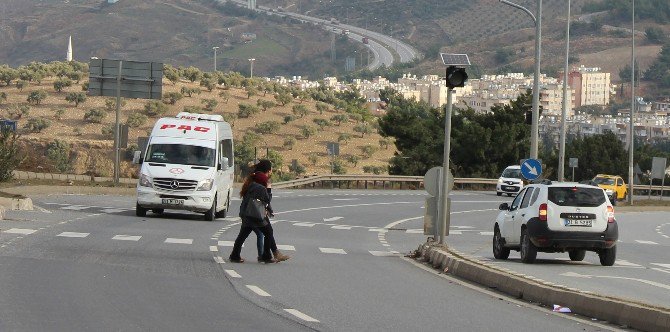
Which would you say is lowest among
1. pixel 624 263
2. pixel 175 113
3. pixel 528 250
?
pixel 624 263

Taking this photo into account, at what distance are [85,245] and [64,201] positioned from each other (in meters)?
18.0

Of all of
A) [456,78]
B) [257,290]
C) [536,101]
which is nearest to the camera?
[257,290]

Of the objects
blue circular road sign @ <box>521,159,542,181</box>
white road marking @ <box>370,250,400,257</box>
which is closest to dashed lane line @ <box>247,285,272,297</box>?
white road marking @ <box>370,250,400,257</box>

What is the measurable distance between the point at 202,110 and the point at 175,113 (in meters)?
2.21

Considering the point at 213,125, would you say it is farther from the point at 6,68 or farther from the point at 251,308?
the point at 6,68

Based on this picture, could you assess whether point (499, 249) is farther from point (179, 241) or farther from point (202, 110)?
point (202, 110)

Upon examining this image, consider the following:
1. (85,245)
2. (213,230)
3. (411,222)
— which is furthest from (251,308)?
(411,222)

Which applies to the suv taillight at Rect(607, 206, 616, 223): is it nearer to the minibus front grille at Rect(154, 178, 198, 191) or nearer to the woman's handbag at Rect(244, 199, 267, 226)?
the woman's handbag at Rect(244, 199, 267, 226)

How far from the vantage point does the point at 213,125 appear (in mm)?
37531

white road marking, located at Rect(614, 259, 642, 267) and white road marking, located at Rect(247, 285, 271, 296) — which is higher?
white road marking, located at Rect(247, 285, 271, 296)

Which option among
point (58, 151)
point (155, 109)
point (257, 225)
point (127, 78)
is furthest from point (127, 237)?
point (155, 109)

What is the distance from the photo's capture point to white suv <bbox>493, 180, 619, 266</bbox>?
2600 centimetres

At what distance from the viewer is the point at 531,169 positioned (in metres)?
42.5

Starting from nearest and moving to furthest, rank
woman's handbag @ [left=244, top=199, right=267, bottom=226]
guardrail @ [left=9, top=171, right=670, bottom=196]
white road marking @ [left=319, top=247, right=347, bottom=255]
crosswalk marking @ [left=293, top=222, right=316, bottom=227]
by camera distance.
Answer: woman's handbag @ [left=244, top=199, right=267, bottom=226] → white road marking @ [left=319, top=247, right=347, bottom=255] → crosswalk marking @ [left=293, top=222, right=316, bottom=227] → guardrail @ [left=9, top=171, right=670, bottom=196]
